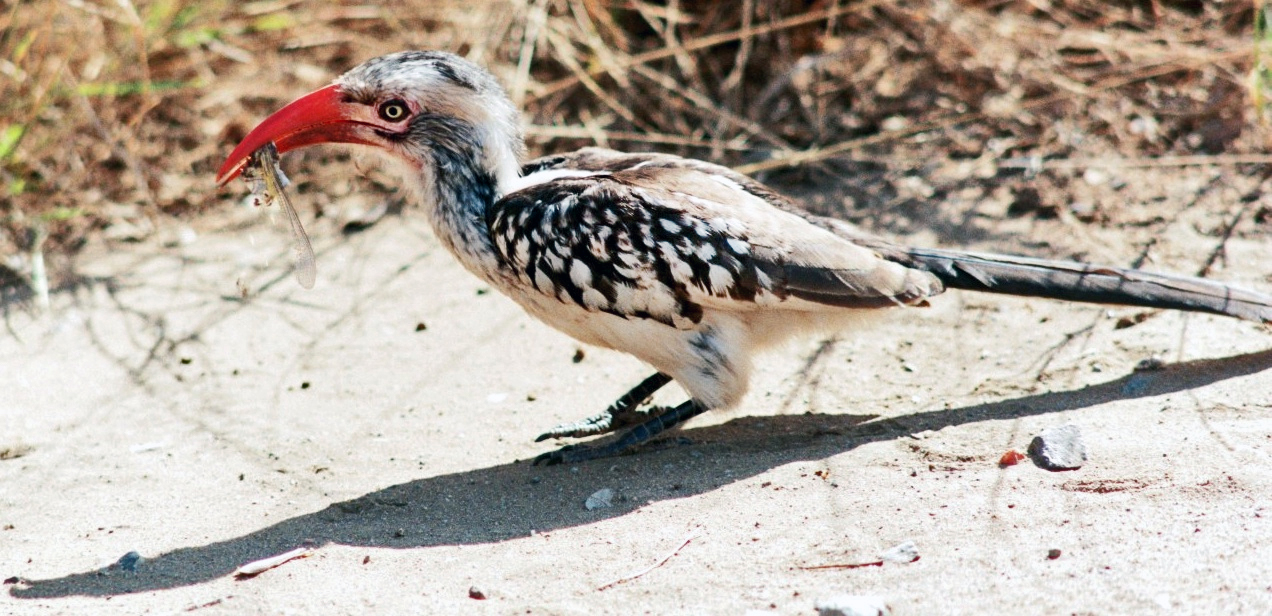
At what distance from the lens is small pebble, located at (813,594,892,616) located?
8.86ft

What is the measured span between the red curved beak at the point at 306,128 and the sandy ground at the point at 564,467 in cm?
94

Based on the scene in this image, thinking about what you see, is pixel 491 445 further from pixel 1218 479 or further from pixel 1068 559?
pixel 1218 479

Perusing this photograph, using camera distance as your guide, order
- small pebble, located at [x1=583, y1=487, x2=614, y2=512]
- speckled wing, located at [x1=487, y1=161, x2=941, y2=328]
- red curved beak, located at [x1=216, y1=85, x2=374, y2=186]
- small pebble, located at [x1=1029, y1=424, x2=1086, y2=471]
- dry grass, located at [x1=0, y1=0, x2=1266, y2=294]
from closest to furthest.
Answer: small pebble, located at [x1=1029, y1=424, x2=1086, y2=471], small pebble, located at [x1=583, y1=487, x2=614, y2=512], speckled wing, located at [x1=487, y1=161, x2=941, y2=328], red curved beak, located at [x1=216, y1=85, x2=374, y2=186], dry grass, located at [x1=0, y1=0, x2=1266, y2=294]

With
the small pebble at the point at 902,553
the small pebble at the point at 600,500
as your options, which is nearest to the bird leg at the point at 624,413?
the small pebble at the point at 600,500

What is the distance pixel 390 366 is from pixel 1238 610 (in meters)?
3.04

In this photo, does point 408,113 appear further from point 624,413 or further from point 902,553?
point 902,553

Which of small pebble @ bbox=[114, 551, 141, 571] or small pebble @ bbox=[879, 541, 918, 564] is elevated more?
small pebble @ bbox=[114, 551, 141, 571]

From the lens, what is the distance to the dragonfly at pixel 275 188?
3.97 metres

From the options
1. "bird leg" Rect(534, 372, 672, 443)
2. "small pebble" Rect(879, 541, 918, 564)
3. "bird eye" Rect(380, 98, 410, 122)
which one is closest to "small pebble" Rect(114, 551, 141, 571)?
"bird leg" Rect(534, 372, 672, 443)

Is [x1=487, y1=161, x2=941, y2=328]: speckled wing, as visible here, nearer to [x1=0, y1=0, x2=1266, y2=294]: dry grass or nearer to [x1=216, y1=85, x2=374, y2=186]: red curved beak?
[x1=216, y1=85, x2=374, y2=186]: red curved beak

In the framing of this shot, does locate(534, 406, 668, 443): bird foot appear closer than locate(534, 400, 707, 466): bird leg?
No

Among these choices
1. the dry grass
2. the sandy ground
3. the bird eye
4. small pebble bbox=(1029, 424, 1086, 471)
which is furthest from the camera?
the dry grass

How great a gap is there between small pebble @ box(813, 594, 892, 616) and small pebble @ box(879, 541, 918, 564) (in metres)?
0.22

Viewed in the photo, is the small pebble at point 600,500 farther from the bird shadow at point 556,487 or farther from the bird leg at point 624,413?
the bird leg at point 624,413
